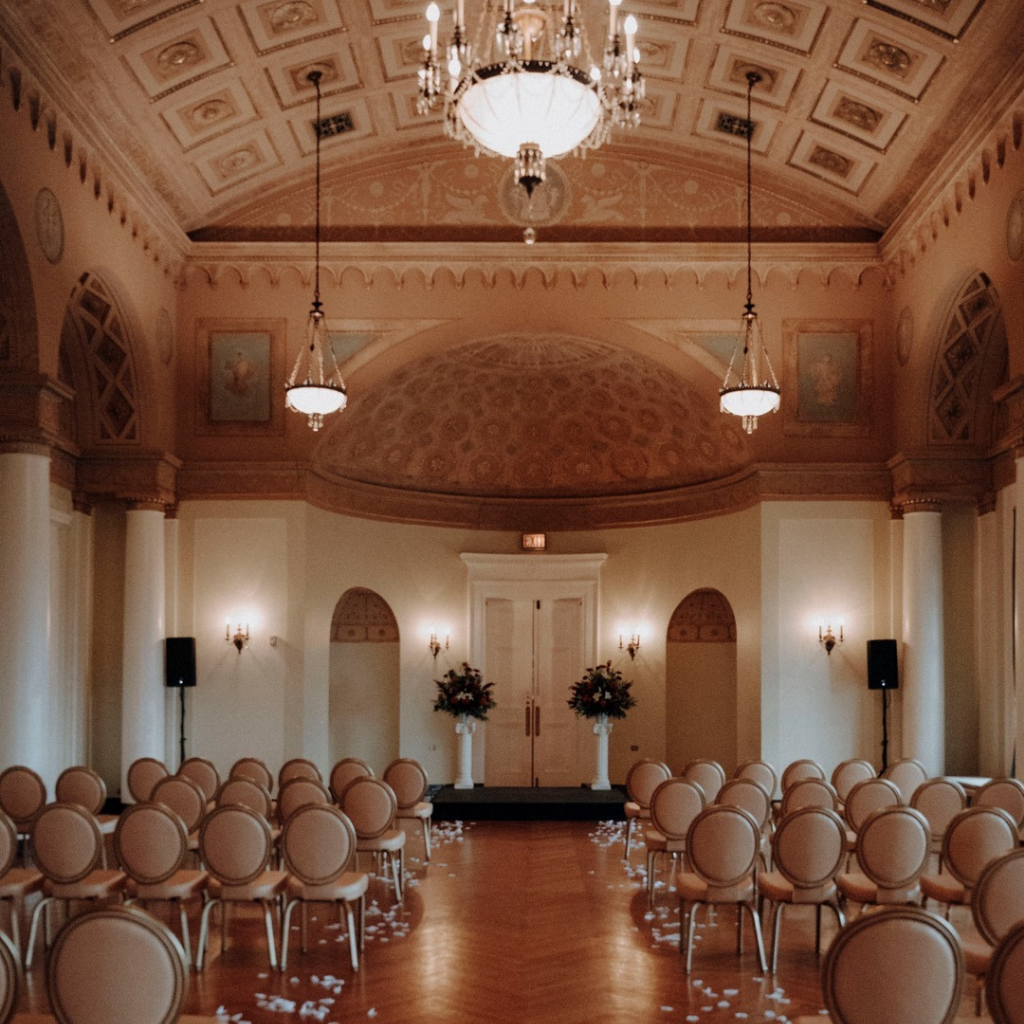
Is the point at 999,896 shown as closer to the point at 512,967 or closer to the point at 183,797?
the point at 512,967

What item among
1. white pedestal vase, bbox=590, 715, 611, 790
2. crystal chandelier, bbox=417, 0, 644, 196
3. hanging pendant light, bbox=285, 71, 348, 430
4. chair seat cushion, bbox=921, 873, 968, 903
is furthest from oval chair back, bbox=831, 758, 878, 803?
crystal chandelier, bbox=417, 0, 644, 196

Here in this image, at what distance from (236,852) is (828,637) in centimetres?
A: 919

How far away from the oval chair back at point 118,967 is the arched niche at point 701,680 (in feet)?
44.3

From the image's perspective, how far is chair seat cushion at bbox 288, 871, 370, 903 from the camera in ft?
25.6

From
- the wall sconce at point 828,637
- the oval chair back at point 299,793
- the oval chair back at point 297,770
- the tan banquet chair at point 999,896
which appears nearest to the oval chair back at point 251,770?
the oval chair back at point 297,770

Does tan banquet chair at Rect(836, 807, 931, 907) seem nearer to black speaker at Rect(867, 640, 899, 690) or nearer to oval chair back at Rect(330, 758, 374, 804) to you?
oval chair back at Rect(330, 758, 374, 804)

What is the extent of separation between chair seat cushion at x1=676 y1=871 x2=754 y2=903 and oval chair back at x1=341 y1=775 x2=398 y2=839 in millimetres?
2713

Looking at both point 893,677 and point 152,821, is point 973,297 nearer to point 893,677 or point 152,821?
point 893,677

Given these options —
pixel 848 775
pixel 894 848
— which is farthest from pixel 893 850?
pixel 848 775

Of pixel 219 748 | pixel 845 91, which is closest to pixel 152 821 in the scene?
pixel 219 748

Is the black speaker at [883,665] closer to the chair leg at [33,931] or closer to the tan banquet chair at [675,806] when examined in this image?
the tan banquet chair at [675,806]

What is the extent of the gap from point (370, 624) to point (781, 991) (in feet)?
37.7

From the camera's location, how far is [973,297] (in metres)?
12.8

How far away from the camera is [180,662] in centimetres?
1438
